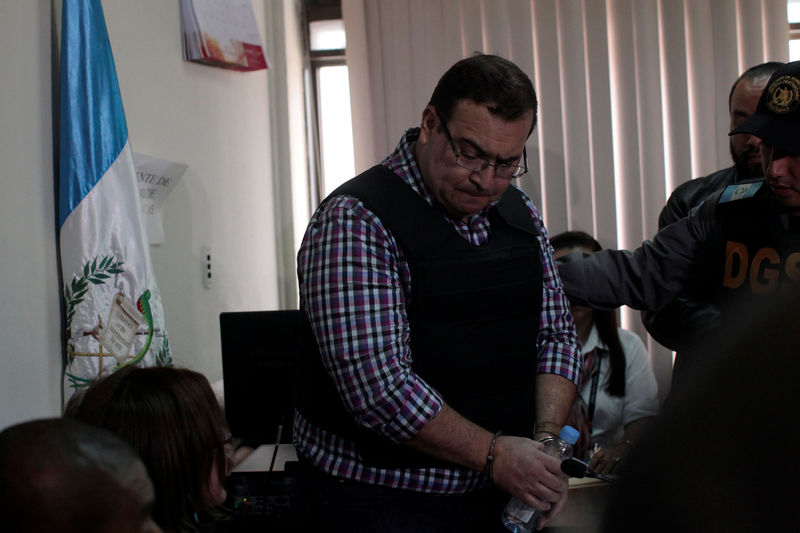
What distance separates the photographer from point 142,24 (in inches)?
91.0

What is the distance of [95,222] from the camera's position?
1.77 meters

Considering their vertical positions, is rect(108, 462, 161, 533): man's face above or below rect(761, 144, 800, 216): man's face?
below

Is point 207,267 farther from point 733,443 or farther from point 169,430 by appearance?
point 733,443

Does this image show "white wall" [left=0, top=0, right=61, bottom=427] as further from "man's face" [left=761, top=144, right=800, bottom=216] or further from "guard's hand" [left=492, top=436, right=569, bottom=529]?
"man's face" [left=761, top=144, right=800, bottom=216]

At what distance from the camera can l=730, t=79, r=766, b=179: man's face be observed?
2.14 m

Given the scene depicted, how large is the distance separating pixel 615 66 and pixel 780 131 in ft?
7.48

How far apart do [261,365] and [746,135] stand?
1491 mm

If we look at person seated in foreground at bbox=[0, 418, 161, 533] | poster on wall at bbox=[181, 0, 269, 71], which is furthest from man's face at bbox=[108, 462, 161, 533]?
poster on wall at bbox=[181, 0, 269, 71]

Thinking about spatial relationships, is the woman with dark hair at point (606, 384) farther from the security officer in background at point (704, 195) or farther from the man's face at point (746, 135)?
the man's face at point (746, 135)

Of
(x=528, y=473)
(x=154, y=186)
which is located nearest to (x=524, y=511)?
(x=528, y=473)

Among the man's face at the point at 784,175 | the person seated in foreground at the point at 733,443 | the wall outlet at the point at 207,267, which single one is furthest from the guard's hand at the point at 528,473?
the wall outlet at the point at 207,267

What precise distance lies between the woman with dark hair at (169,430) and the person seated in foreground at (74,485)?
0.51 m

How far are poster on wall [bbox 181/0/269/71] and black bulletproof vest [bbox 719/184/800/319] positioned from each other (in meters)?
1.80

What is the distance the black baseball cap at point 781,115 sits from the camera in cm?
136
